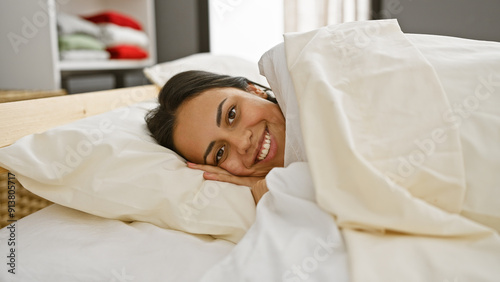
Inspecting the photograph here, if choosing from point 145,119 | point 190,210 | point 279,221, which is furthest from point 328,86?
point 145,119

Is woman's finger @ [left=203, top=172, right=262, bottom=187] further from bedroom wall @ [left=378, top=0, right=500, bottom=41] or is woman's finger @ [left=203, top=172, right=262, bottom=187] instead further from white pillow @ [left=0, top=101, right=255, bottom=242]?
bedroom wall @ [left=378, top=0, right=500, bottom=41]

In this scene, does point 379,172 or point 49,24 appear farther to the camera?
point 49,24

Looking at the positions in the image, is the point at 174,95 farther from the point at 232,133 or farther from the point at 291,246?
the point at 291,246

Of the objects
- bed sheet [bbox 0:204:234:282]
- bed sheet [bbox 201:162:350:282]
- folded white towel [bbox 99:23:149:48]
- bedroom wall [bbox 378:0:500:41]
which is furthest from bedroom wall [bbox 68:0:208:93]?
bed sheet [bbox 201:162:350:282]

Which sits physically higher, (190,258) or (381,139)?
(381,139)

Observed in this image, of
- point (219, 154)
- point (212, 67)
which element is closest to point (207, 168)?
point (219, 154)

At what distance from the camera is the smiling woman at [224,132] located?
2.73 feet

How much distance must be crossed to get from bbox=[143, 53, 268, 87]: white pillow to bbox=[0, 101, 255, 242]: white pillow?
0.75 m

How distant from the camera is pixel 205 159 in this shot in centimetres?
86

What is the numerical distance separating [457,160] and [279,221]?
0.26 m

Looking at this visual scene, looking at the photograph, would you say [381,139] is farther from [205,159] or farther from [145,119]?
[145,119]

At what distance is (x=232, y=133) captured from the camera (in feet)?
2.73

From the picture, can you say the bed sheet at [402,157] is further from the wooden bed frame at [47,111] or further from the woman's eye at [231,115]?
the wooden bed frame at [47,111]

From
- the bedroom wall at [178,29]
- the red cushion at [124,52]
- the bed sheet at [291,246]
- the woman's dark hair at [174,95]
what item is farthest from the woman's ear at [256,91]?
the bedroom wall at [178,29]
